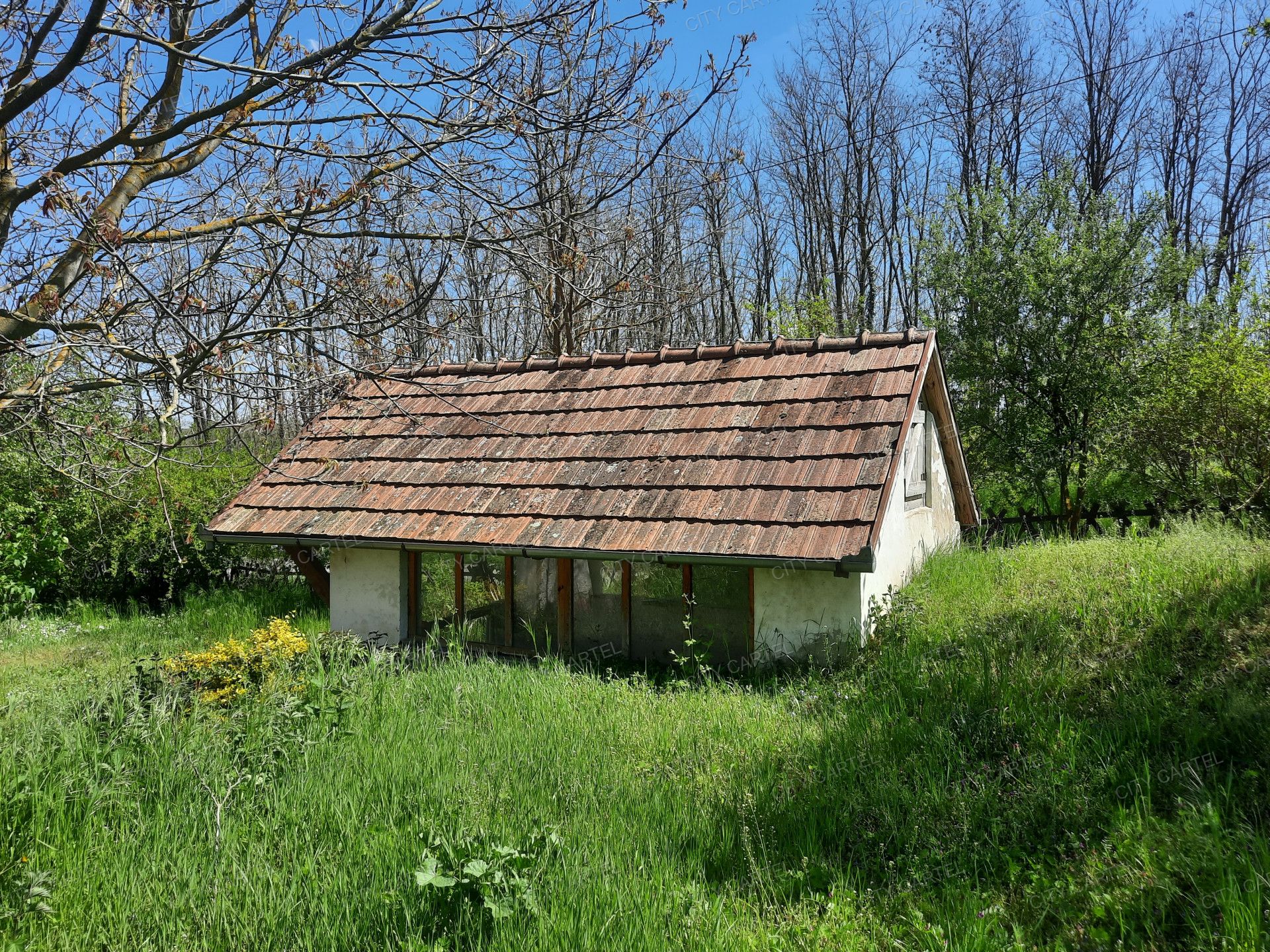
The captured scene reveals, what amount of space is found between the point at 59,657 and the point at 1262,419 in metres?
17.9

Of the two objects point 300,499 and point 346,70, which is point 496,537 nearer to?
point 300,499

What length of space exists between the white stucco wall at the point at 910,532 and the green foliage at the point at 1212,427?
3.67 metres

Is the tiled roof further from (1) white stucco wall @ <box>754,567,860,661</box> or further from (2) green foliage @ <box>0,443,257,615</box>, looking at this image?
(2) green foliage @ <box>0,443,257,615</box>

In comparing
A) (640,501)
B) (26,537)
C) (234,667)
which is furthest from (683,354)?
(26,537)

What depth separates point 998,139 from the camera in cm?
2553

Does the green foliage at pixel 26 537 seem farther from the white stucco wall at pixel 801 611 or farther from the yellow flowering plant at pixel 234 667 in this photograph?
the white stucco wall at pixel 801 611

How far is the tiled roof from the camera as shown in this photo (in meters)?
8.62

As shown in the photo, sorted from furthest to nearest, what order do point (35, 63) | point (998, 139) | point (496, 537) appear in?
1. point (998, 139)
2. point (496, 537)
3. point (35, 63)

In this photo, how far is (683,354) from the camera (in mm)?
11930

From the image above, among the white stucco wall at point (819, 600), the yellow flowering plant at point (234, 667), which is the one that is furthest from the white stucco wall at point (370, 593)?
the white stucco wall at point (819, 600)

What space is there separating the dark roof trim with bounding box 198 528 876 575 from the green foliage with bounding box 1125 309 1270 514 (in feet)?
23.6

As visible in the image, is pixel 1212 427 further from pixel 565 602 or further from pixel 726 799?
pixel 726 799

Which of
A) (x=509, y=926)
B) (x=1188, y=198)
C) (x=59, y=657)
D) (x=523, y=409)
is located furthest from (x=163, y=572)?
(x=1188, y=198)

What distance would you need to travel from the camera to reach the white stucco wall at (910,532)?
8.98 m
